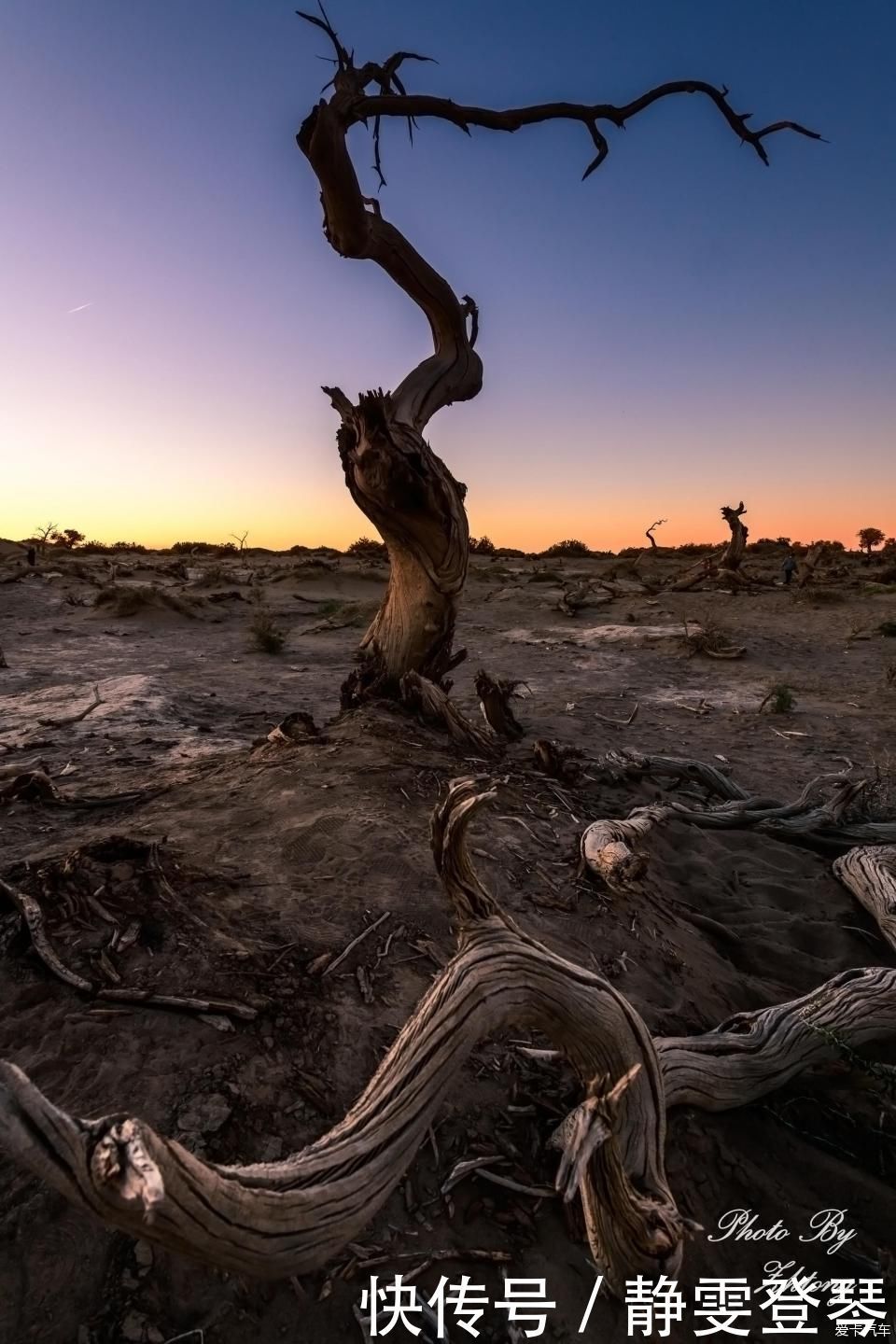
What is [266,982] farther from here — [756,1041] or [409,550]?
Answer: [409,550]

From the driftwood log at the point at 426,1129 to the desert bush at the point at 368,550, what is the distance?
991 inches

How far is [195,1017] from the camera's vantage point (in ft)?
7.17

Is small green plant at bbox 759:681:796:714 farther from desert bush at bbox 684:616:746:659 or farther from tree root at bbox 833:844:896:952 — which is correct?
tree root at bbox 833:844:896:952

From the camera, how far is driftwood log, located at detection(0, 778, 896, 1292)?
99 centimetres

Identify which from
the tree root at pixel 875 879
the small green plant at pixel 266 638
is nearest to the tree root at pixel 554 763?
the tree root at pixel 875 879

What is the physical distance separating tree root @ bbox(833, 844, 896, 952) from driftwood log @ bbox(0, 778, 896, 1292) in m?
1.76

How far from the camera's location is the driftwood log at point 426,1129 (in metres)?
0.99

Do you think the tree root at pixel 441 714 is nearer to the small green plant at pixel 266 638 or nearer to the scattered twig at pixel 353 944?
the scattered twig at pixel 353 944

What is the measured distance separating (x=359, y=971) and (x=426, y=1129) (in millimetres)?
1005

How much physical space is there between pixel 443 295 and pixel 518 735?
3.84 m

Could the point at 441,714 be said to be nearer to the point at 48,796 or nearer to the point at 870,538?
the point at 48,796

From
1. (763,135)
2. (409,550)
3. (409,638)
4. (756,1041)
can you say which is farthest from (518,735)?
(763,135)

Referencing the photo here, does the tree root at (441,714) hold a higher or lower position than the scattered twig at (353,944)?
higher

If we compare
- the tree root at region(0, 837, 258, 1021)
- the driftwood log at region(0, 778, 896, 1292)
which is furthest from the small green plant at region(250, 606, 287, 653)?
the driftwood log at region(0, 778, 896, 1292)
